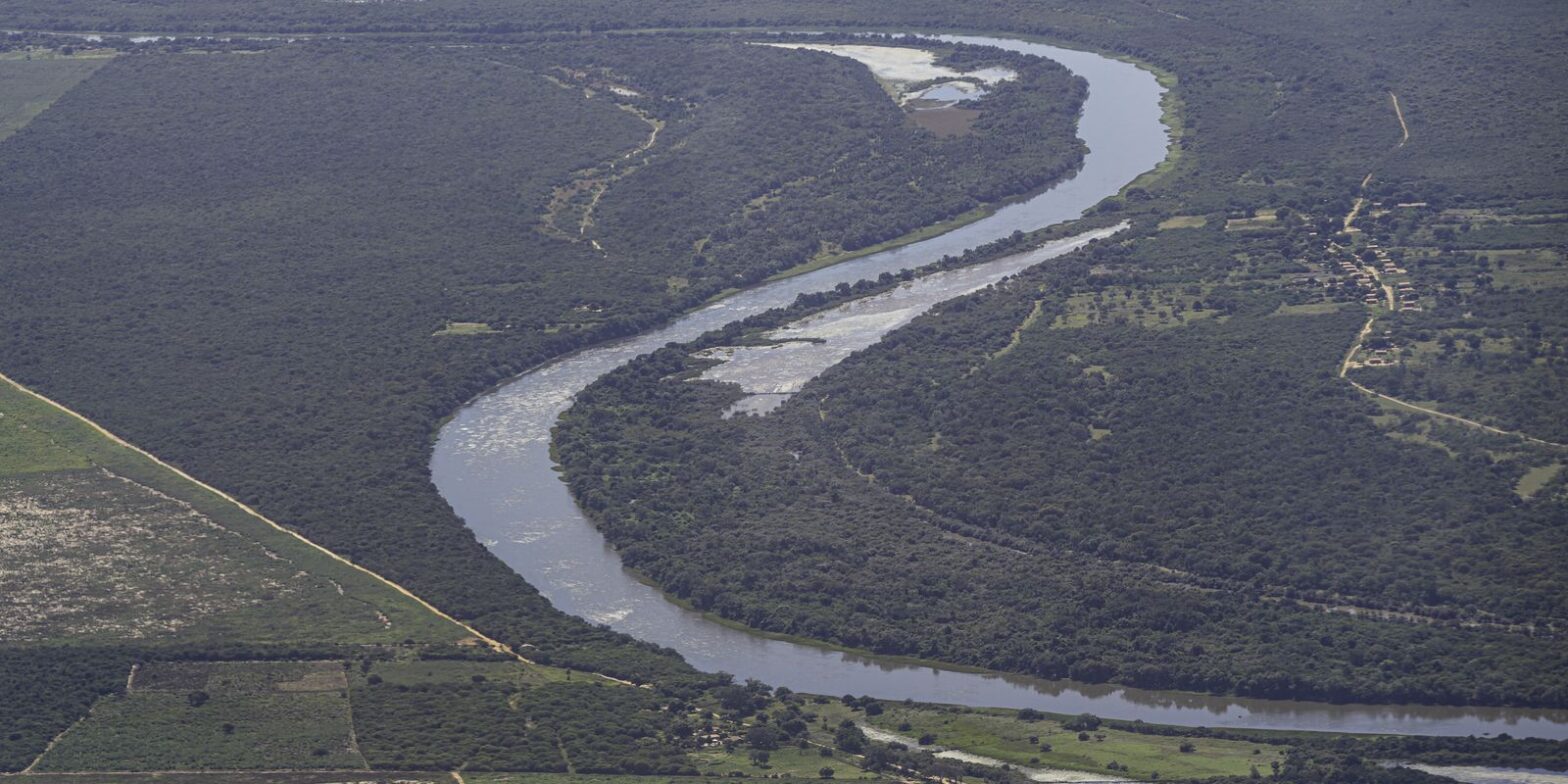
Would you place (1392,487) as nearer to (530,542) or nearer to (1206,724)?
(1206,724)

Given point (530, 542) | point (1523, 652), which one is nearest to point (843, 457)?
point (530, 542)

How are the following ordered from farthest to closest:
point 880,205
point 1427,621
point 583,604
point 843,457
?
1. point 880,205
2. point 843,457
3. point 583,604
4. point 1427,621

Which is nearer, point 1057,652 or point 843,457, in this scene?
point 1057,652

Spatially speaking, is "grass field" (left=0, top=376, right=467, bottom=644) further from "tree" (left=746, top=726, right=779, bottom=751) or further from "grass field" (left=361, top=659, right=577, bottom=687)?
"tree" (left=746, top=726, right=779, bottom=751)

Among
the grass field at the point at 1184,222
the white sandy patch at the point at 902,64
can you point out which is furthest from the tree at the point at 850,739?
the white sandy patch at the point at 902,64

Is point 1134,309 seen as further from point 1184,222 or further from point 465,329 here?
point 465,329

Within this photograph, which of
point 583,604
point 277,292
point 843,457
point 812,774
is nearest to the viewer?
point 812,774

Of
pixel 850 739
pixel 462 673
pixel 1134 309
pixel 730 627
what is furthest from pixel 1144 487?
pixel 462 673

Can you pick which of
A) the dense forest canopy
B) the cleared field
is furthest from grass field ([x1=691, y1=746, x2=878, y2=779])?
the cleared field
